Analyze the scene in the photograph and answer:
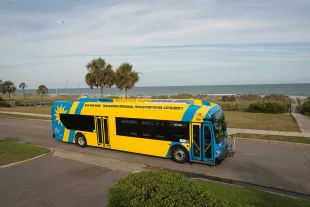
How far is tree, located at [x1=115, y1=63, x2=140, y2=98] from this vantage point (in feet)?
120

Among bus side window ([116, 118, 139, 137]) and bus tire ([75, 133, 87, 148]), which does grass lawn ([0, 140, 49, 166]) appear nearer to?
bus tire ([75, 133, 87, 148])

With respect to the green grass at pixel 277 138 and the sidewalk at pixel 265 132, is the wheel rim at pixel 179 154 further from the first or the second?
the sidewalk at pixel 265 132

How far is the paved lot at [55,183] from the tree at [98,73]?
78.2 ft

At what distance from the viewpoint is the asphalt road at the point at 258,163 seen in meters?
9.64

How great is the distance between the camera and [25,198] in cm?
831

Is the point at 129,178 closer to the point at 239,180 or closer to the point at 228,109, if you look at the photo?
the point at 239,180

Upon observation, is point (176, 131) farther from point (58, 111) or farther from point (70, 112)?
point (58, 111)

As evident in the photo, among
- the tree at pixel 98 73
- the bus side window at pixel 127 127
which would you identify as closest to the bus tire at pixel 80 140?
the bus side window at pixel 127 127

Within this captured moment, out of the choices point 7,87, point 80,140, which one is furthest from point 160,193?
point 7,87

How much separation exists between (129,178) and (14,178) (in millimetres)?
7038

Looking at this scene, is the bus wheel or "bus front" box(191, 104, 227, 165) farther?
the bus wheel

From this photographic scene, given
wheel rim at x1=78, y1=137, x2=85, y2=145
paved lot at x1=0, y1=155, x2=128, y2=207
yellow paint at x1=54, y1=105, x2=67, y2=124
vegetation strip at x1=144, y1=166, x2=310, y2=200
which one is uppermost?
yellow paint at x1=54, y1=105, x2=67, y2=124

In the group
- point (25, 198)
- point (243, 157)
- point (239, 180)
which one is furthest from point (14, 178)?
point (243, 157)

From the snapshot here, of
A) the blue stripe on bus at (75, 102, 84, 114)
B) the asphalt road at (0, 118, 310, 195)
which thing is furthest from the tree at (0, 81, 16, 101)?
the blue stripe on bus at (75, 102, 84, 114)
